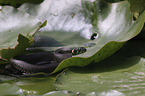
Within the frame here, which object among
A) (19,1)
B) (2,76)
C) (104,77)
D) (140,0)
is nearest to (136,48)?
(140,0)

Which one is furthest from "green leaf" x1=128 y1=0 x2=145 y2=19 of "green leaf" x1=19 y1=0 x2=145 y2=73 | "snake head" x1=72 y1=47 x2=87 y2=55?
"snake head" x1=72 y1=47 x2=87 y2=55

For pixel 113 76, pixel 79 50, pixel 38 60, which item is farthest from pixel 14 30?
pixel 113 76

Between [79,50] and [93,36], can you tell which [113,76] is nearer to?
[93,36]

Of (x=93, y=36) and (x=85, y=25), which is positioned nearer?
(x=93, y=36)

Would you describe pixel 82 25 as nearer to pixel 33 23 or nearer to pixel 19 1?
pixel 33 23

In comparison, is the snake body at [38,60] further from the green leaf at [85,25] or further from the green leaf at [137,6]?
the green leaf at [137,6]

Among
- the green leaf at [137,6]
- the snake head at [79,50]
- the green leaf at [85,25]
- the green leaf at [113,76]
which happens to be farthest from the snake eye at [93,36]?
the green leaf at [137,6]
